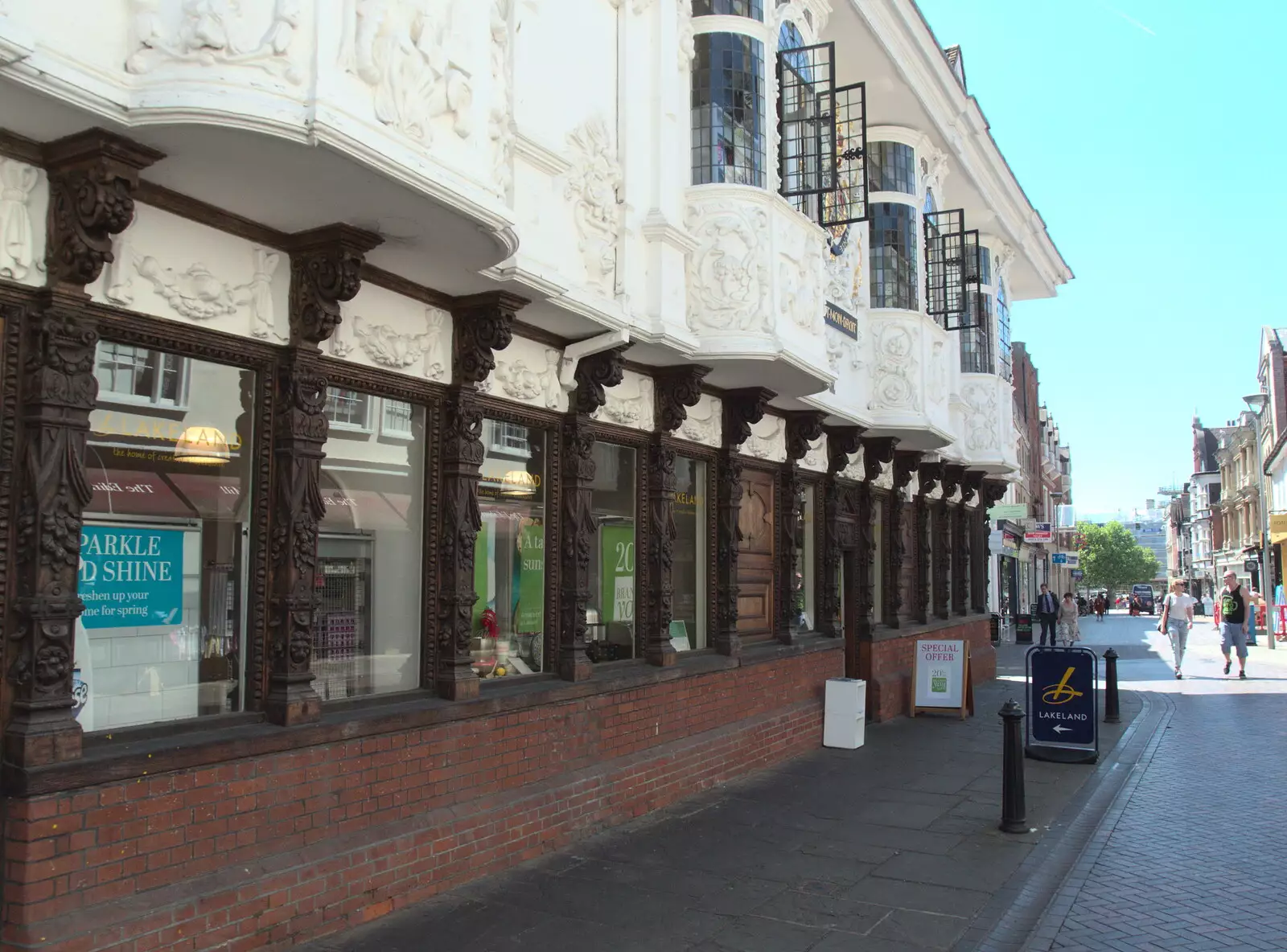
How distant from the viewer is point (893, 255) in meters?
15.4

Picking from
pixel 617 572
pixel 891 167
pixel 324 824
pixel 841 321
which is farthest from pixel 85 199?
pixel 891 167

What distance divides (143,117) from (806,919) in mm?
5491

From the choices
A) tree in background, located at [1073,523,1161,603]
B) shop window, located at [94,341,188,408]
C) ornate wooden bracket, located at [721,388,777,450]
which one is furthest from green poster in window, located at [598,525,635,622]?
tree in background, located at [1073,523,1161,603]

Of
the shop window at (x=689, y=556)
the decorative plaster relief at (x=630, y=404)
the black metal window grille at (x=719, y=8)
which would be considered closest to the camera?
the decorative plaster relief at (x=630, y=404)

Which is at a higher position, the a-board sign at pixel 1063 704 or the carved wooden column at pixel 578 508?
the carved wooden column at pixel 578 508

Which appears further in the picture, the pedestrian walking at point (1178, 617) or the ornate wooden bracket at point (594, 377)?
the pedestrian walking at point (1178, 617)

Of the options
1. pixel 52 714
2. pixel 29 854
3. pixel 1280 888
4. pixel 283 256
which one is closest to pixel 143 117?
pixel 283 256

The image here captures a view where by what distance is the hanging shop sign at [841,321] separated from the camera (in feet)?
42.9

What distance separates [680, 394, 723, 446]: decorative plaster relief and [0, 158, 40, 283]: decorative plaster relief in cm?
636

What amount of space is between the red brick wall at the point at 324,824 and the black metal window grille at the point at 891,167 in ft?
30.3

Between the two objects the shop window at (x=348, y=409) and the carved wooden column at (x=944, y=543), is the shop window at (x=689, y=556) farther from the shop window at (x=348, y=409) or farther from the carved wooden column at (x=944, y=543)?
the carved wooden column at (x=944, y=543)

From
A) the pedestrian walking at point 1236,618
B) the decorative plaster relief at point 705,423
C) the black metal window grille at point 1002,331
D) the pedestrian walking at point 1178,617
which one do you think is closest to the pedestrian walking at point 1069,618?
the pedestrian walking at point 1178,617

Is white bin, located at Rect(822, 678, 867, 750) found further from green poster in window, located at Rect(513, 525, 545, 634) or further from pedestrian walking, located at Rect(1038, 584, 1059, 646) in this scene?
pedestrian walking, located at Rect(1038, 584, 1059, 646)

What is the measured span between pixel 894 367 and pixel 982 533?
10.7 metres
